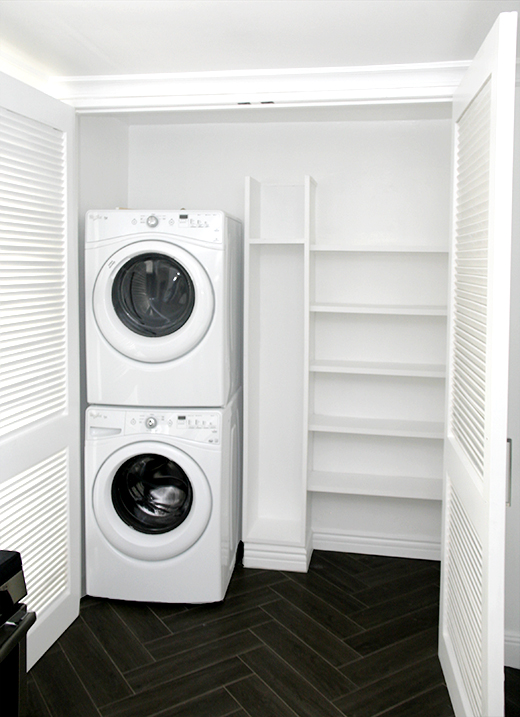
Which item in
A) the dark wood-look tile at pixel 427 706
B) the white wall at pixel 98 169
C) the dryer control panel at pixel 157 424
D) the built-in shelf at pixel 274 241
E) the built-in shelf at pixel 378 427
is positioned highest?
the white wall at pixel 98 169

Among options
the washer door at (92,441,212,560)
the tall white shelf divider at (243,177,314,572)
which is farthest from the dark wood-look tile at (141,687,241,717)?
the tall white shelf divider at (243,177,314,572)

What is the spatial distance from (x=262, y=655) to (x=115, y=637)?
62 centimetres

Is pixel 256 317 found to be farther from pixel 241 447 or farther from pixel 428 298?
pixel 428 298

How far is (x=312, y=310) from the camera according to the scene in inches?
124

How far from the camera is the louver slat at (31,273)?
2.21m

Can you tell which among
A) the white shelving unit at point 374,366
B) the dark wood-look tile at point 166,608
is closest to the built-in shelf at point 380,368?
the white shelving unit at point 374,366

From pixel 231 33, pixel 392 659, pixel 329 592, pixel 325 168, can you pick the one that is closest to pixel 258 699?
pixel 392 659

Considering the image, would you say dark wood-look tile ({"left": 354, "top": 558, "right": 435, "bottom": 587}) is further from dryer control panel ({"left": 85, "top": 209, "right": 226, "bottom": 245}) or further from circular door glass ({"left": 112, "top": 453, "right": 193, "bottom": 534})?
dryer control panel ({"left": 85, "top": 209, "right": 226, "bottom": 245})

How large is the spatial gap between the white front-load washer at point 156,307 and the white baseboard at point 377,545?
1.17m

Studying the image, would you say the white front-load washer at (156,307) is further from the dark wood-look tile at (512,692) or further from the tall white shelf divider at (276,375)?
the dark wood-look tile at (512,692)

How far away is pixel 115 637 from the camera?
2.66 m

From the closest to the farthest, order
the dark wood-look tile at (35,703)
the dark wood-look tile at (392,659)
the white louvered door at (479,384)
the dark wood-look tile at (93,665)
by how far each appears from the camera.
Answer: the white louvered door at (479,384)
the dark wood-look tile at (35,703)
the dark wood-look tile at (93,665)
the dark wood-look tile at (392,659)

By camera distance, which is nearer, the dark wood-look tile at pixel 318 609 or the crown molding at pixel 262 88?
the crown molding at pixel 262 88

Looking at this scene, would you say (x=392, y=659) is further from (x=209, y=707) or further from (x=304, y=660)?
(x=209, y=707)
